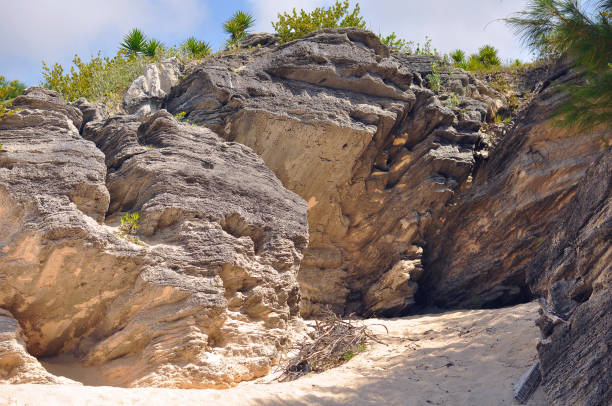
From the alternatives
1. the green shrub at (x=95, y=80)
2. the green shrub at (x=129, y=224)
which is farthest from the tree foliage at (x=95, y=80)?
the green shrub at (x=129, y=224)

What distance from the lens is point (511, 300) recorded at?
35.4ft

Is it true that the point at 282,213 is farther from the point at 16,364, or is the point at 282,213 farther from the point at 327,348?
the point at 16,364

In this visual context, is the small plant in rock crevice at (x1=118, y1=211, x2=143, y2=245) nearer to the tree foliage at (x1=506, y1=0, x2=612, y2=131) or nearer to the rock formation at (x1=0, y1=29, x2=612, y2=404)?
the rock formation at (x1=0, y1=29, x2=612, y2=404)

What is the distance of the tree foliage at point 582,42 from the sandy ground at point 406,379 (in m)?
3.21

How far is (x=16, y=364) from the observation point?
6.07 m

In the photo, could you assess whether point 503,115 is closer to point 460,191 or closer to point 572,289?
point 460,191

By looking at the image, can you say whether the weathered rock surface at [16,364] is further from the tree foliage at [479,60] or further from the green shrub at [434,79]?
the tree foliage at [479,60]

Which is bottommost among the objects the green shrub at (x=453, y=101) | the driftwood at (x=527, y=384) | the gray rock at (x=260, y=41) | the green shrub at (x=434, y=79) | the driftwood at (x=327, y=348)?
the driftwood at (x=527, y=384)

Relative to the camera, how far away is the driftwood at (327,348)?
7.89 metres

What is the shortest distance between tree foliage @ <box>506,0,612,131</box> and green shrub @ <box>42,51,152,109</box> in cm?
Result: 885

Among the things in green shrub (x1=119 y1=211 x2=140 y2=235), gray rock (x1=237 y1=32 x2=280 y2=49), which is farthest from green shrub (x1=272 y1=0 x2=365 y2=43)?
green shrub (x1=119 y1=211 x2=140 y2=235)

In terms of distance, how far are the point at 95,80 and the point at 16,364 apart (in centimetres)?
822

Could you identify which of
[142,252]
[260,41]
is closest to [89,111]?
[142,252]

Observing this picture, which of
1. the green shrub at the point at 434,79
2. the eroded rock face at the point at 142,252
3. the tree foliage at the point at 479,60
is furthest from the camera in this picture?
the tree foliage at the point at 479,60
